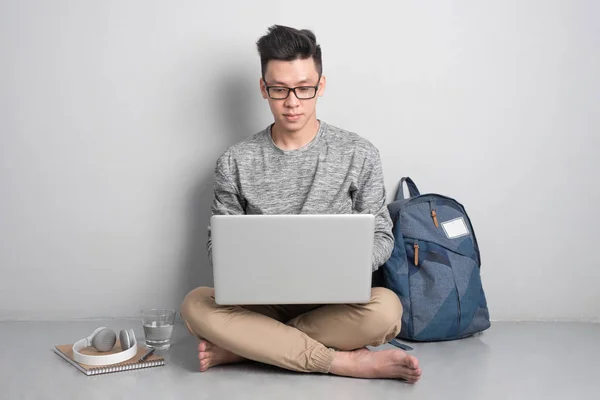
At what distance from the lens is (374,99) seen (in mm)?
2723

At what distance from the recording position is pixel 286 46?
2268mm

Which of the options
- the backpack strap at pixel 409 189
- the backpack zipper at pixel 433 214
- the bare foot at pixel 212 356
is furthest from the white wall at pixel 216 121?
the bare foot at pixel 212 356

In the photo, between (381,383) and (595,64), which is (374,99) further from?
(381,383)

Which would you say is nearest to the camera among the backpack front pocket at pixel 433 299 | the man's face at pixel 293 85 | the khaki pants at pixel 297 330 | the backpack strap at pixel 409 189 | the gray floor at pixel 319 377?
the gray floor at pixel 319 377

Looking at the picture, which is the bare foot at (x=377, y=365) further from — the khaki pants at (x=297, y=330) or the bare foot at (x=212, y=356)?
the bare foot at (x=212, y=356)

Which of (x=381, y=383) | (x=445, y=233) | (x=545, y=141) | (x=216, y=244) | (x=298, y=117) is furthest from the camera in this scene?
(x=545, y=141)

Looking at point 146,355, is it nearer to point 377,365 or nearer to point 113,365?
point 113,365

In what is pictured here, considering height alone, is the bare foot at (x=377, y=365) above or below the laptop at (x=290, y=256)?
below

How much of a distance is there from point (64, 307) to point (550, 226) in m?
1.88

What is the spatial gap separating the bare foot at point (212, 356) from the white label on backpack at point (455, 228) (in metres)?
0.91

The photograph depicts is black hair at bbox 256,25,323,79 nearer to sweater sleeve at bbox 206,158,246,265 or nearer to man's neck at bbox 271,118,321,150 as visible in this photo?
man's neck at bbox 271,118,321,150

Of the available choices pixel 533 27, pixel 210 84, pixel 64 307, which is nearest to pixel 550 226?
pixel 533 27

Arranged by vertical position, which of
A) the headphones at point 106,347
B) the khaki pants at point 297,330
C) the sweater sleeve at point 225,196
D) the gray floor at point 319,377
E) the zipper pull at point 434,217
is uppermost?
the sweater sleeve at point 225,196

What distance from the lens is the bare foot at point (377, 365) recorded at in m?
1.96
